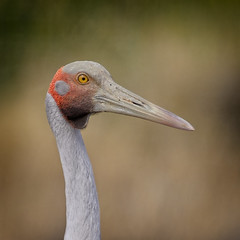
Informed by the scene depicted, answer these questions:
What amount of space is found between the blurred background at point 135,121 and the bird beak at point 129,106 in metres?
→ 2.45

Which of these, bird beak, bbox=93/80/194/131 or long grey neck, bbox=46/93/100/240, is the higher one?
bird beak, bbox=93/80/194/131

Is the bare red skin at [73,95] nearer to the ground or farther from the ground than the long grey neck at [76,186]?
farther from the ground

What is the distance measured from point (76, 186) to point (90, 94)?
0.43 metres

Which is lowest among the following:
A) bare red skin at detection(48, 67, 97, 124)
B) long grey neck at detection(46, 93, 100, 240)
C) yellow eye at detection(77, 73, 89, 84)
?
long grey neck at detection(46, 93, 100, 240)

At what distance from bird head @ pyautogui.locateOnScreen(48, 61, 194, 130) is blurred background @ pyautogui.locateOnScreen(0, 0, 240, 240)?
243 centimetres

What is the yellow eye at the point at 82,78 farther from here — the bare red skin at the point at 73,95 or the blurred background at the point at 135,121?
the blurred background at the point at 135,121

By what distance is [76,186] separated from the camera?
2.59m

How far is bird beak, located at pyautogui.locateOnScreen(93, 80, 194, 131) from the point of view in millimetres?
2586

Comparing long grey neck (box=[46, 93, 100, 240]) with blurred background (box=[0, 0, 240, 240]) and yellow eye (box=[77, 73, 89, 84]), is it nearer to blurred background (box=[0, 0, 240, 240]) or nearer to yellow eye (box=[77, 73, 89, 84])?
yellow eye (box=[77, 73, 89, 84])

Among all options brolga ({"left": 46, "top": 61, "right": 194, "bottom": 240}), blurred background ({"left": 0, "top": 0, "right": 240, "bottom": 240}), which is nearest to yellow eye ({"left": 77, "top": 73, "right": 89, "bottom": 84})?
brolga ({"left": 46, "top": 61, "right": 194, "bottom": 240})

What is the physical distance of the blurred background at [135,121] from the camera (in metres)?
5.03

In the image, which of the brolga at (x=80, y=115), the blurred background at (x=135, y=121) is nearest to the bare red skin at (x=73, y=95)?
the brolga at (x=80, y=115)

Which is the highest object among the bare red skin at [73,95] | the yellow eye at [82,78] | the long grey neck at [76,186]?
the yellow eye at [82,78]

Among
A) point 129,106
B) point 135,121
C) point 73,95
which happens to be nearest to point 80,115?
point 73,95
